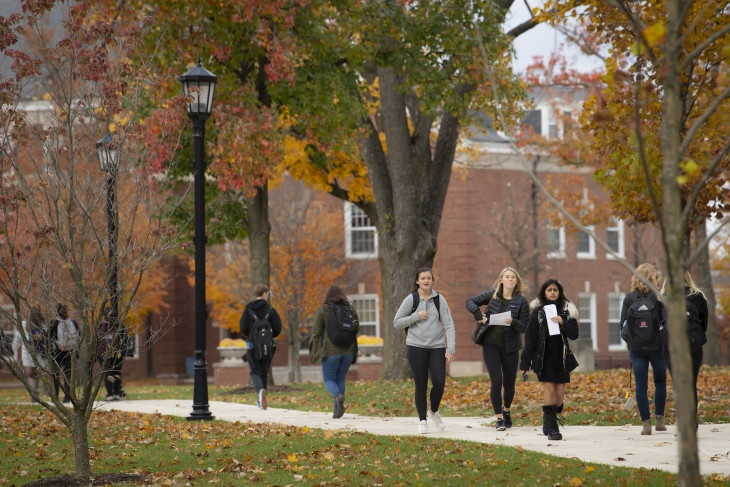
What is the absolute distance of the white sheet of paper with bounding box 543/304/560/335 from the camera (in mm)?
9664

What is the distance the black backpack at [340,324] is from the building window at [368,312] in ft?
78.2

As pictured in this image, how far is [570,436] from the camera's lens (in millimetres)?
10156

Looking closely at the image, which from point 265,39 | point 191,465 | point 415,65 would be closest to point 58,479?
point 191,465

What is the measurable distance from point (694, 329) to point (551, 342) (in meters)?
1.44

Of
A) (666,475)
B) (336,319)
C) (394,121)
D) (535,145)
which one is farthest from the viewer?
(535,145)

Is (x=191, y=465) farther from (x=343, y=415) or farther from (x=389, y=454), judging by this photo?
(x=343, y=415)

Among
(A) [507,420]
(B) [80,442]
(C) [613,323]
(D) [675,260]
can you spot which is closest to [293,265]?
(C) [613,323]

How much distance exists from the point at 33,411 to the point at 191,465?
7.72 m

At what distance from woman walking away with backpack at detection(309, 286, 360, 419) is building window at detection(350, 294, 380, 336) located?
2359 cm

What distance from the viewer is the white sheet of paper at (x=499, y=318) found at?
1065cm

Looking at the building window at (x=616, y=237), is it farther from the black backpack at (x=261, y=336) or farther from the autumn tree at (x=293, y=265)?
the black backpack at (x=261, y=336)

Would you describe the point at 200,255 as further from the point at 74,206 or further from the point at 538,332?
the point at 538,332

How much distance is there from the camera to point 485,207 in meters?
36.2

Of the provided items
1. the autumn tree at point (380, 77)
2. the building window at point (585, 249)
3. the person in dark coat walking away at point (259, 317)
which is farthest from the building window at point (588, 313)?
the person in dark coat walking away at point (259, 317)
